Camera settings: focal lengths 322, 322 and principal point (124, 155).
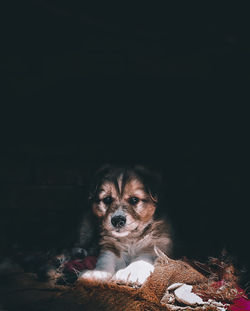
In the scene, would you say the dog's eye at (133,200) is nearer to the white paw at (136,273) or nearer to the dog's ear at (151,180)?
the dog's ear at (151,180)

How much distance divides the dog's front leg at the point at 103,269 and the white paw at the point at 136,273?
0.08 meters

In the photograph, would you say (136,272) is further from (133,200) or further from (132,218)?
(133,200)

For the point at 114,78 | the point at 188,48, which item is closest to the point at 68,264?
the point at 114,78

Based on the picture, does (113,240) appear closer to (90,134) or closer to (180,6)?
(90,134)

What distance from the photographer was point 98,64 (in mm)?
3070

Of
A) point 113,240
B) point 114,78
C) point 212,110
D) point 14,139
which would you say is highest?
point 114,78

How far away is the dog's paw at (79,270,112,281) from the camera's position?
2.28 meters

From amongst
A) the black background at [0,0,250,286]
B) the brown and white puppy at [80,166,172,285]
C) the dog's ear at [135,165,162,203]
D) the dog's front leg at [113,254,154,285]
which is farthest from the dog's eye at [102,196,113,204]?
the dog's front leg at [113,254,154,285]

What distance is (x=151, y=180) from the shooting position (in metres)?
2.88

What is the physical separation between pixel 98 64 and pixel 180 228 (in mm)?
1703

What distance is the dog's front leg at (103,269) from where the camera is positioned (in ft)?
7.52

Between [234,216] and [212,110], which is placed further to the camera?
[212,110]

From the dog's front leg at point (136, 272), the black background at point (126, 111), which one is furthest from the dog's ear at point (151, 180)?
the dog's front leg at point (136, 272)

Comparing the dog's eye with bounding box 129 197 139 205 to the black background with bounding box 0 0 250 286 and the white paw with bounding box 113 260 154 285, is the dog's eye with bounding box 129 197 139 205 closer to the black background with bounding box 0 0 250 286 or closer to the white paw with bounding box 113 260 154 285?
the black background with bounding box 0 0 250 286
